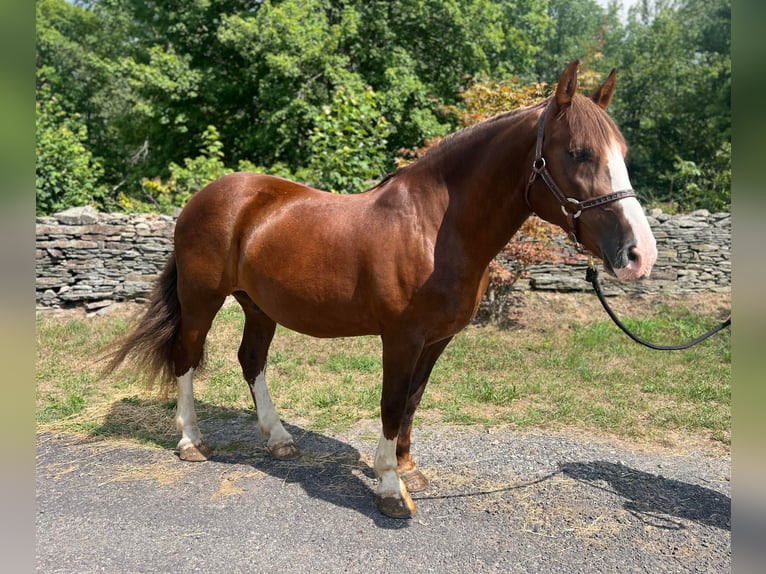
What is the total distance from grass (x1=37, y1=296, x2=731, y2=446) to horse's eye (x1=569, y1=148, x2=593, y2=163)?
2.65 m

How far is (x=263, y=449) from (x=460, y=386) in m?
2.16

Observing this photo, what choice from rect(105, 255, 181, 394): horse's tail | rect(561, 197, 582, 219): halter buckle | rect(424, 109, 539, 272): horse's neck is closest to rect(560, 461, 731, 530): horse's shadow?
rect(424, 109, 539, 272): horse's neck

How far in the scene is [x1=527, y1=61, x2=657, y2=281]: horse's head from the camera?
6.92 ft

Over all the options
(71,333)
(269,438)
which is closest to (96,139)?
(71,333)

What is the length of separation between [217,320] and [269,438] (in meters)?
3.79

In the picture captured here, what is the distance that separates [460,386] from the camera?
16.9 feet

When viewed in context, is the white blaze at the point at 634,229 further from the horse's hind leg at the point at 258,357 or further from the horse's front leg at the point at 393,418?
the horse's hind leg at the point at 258,357

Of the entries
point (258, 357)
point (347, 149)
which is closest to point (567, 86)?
point (258, 357)

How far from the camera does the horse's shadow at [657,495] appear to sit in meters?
2.89

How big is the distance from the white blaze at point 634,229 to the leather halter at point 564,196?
37 millimetres

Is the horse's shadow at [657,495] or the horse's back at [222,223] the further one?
the horse's back at [222,223]

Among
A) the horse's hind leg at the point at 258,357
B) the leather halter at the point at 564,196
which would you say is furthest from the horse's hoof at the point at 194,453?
the leather halter at the point at 564,196

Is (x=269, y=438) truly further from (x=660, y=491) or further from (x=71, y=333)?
(x=71, y=333)
